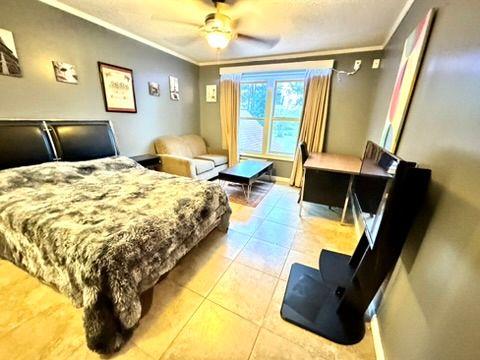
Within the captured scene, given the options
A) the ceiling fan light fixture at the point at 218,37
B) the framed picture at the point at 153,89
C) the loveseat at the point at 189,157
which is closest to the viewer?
the ceiling fan light fixture at the point at 218,37

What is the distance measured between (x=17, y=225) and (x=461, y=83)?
2760 mm

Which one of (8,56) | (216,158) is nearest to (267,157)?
(216,158)

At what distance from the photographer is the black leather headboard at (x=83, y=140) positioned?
2.29 metres

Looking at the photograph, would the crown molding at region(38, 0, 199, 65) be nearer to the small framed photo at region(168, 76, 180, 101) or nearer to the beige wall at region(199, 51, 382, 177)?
the small framed photo at region(168, 76, 180, 101)

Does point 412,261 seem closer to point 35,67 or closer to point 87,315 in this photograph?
point 87,315

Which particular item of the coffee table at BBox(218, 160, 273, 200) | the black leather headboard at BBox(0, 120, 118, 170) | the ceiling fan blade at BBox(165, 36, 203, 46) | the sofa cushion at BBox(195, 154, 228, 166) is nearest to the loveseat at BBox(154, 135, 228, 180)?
the sofa cushion at BBox(195, 154, 228, 166)

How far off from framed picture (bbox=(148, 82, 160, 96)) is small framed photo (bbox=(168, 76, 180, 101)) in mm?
326

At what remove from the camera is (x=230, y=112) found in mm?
4309

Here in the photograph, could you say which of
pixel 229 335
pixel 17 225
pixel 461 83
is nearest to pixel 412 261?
pixel 461 83

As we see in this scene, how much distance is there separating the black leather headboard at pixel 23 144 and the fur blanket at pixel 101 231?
16cm

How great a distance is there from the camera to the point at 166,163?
3465 millimetres

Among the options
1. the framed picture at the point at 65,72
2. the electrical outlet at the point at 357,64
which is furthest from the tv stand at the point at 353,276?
the framed picture at the point at 65,72

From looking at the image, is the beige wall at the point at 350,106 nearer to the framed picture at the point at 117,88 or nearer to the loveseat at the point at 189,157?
the loveseat at the point at 189,157

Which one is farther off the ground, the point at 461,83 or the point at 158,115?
the point at 461,83
